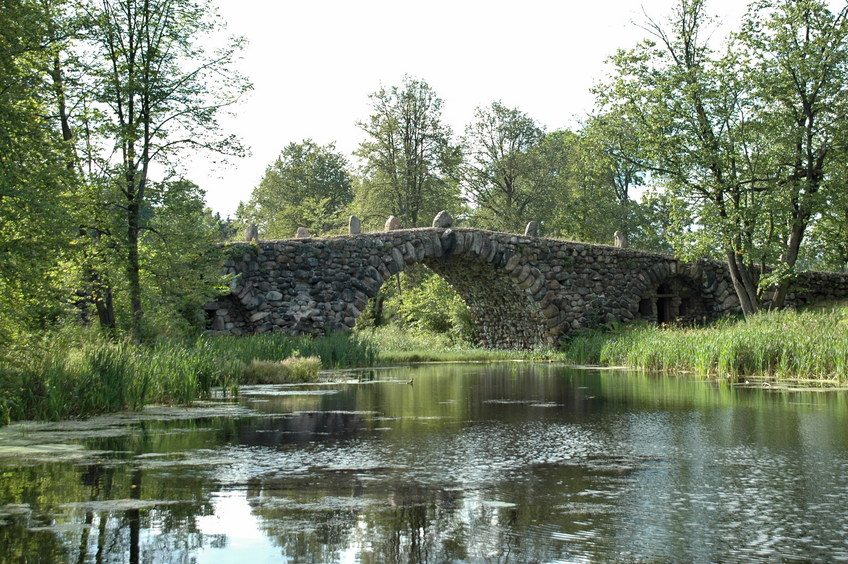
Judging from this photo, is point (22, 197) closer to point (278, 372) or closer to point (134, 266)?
point (134, 266)

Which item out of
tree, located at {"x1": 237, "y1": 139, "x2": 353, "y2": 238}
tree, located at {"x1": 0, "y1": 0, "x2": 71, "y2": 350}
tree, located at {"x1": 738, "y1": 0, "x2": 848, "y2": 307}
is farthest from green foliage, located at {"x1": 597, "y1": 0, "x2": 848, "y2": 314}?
tree, located at {"x1": 237, "y1": 139, "x2": 353, "y2": 238}

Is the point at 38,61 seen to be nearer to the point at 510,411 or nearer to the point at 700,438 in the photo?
the point at 510,411

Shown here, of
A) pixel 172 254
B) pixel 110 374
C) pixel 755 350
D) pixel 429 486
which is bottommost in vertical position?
pixel 429 486

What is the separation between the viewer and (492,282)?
2455 centimetres

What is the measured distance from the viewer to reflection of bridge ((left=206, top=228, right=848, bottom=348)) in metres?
19.8

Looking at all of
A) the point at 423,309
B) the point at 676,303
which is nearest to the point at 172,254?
the point at 676,303

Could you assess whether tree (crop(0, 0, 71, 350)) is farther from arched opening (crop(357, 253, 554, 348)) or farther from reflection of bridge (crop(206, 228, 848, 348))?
arched opening (crop(357, 253, 554, 348))

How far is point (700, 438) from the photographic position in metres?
6.74

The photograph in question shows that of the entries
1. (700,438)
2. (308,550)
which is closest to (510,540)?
(308,550)

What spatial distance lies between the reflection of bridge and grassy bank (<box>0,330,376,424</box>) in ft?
20.2

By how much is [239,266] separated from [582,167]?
9.37 meters

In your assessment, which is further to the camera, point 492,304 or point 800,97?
point 492,304

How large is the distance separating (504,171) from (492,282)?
51.1ft

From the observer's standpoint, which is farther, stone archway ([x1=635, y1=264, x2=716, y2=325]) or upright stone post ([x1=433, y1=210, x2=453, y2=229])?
stone archway ([x1=635, y1=264, x2=716, y2=325])
